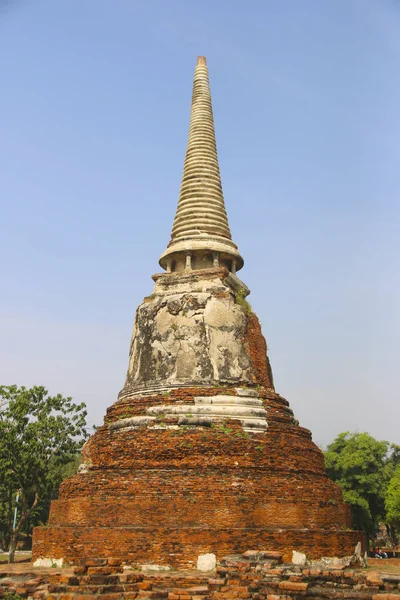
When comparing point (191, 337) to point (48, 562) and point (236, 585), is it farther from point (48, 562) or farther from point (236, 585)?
point (236, 585)

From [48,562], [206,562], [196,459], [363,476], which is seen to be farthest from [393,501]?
[48,562]

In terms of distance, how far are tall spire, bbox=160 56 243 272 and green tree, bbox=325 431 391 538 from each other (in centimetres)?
1573

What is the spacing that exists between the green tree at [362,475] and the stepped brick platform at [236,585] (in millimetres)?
21681

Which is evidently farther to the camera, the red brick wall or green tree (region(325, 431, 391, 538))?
green tree (region(325, 431, 391, 538))

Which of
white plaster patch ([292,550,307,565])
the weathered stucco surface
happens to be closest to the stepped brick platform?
white plaster patch ([292,550,307,565])

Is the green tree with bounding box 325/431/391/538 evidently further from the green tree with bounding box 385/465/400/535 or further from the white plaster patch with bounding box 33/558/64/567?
the white plaster patch with bounding box 33/558/64/567

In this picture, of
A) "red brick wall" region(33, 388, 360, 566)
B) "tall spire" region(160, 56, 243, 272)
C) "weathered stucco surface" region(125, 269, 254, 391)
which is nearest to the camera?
"red brick wall" region(33, 388, 360, 566)

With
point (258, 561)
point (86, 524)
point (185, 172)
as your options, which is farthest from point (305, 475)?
point (185, 172)

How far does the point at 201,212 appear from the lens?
67.9 ft

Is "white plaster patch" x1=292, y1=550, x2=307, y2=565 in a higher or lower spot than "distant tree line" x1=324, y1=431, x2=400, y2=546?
lower

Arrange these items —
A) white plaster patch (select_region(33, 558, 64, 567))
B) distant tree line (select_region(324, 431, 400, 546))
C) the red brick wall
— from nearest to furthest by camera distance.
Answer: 1. the red brick wall
2. white plaster patch (select_region(33, 558, 64, 567))
3. distant tree line (select_region(324, 431, 400, 546))

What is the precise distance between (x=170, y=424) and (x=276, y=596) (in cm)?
668

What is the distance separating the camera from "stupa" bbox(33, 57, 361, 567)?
12.7 meters

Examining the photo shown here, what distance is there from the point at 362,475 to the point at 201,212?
58.9 ft
